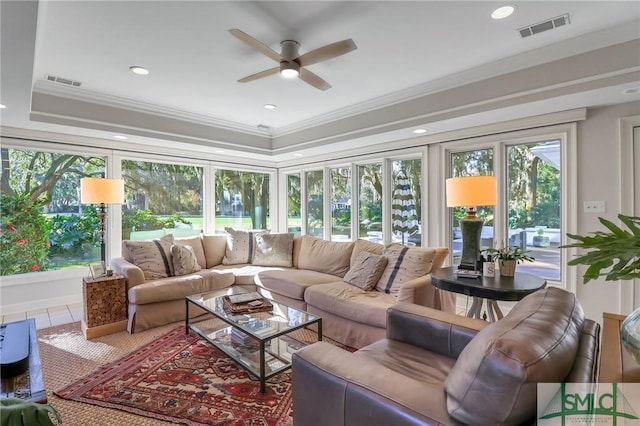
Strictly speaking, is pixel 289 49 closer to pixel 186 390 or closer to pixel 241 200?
pixel 186 390

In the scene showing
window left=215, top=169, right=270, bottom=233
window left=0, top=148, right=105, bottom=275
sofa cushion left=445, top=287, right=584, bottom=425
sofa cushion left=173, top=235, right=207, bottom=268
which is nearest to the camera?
sofa cushion left=445, top=287, right=584, bottom=425

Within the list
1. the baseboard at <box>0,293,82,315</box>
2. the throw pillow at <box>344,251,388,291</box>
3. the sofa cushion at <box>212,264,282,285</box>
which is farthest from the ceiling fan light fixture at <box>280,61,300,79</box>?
the baseboard at <box>0,293,82,315</box>

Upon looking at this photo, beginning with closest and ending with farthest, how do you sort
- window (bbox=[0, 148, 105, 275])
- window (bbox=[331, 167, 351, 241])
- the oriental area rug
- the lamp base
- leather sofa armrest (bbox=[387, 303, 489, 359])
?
leather sofa armrest (bbox=[387, 303, 489, 359]), the oriental area rug, the lamp base, window (bbox=[0, 148, 105, 275]), window (bbox=[331, 167, 351, 241])

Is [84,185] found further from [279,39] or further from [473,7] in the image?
[473,7]

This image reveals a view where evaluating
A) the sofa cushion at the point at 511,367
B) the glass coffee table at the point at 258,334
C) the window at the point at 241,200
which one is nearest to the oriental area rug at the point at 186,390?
the glass coffee table at the point at 258,334

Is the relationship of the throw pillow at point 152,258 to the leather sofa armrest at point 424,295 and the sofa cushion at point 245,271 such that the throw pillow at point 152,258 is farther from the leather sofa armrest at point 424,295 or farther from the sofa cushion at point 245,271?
the leather sofa armrest at point 424,295

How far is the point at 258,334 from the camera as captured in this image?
219 centimetres

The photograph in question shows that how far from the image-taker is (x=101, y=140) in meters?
4.20

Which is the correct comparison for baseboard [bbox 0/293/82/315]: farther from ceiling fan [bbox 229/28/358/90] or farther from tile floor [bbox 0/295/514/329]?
ceiling fan [bbox 229/28/358/90]

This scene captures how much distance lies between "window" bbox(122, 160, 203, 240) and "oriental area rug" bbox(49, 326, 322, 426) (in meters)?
2.47

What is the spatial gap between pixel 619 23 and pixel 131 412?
4.23 metres

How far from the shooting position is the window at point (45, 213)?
3.74 meters

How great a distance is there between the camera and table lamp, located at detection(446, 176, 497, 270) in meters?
2.58

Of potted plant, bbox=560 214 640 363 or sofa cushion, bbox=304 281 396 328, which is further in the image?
sofa cushion, bbox=304 281 396 328
